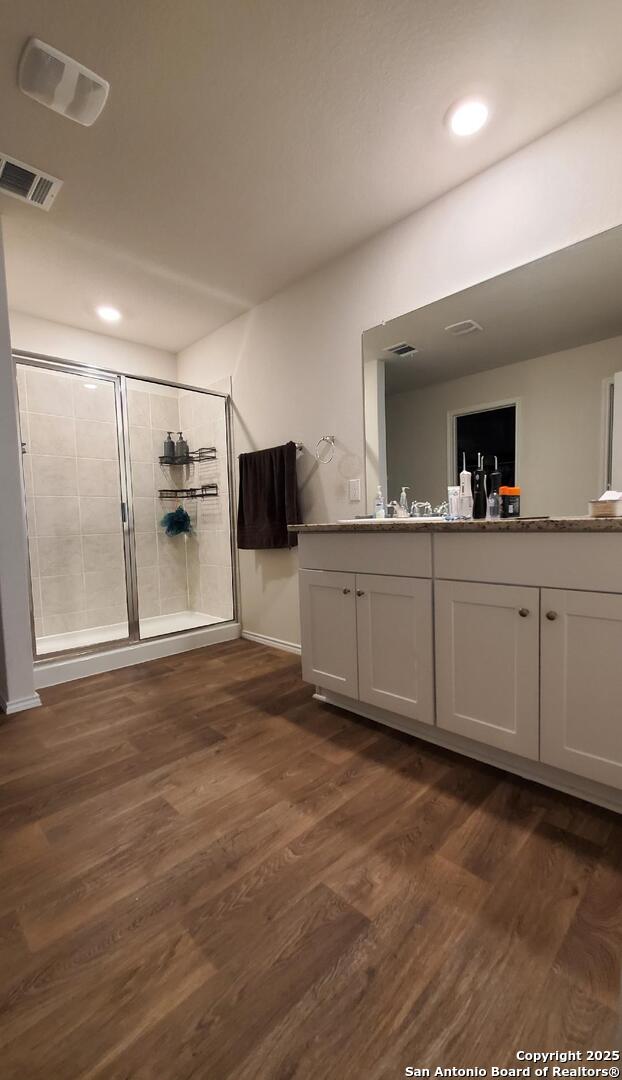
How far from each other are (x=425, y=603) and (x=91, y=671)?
2121 millimetres

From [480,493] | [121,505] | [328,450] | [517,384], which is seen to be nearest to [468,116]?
[517,384]

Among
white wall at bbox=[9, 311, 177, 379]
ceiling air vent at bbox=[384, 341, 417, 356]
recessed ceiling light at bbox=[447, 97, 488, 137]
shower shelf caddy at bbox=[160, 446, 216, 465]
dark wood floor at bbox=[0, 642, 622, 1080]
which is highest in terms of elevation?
recessed ceiling light at bbox=[447, 97, 488, 137]

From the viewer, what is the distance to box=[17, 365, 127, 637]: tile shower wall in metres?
3.15

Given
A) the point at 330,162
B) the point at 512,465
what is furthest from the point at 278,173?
the point at 512,465

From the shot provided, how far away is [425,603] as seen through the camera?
1582 mm

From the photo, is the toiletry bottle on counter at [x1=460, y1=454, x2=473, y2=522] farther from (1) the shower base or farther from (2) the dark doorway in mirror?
(1) the shower base

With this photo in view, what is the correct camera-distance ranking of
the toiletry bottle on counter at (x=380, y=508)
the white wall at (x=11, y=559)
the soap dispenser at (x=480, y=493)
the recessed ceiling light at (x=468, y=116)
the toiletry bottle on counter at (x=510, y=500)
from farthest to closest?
the toiletry bottle on counter at (x=380, y=508) < the white wall at (x=11, y=559) < the soap dispenser at (x=480, y=493) < the toiletry bottle on counter at (x=510, y=500) < the recessed ceiling light at (x=468, y=116)

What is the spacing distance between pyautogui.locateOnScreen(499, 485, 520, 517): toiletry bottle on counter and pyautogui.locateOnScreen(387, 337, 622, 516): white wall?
0.11 ft

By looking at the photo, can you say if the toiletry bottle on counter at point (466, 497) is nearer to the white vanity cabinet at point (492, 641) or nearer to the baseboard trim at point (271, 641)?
the white vanity cabinet at point (492, 641)

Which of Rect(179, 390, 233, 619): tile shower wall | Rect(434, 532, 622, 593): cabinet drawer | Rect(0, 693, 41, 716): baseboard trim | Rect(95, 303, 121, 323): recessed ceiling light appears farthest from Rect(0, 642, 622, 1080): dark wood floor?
Rect(95, 303, 121, 323): recessed ceiling light

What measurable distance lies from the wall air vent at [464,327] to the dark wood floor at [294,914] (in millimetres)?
1790

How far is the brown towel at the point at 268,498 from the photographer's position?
2.73 meters

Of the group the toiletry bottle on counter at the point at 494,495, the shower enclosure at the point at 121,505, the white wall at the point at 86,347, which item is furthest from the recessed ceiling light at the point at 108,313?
the toiletry bottle on counter at the point at 494,495

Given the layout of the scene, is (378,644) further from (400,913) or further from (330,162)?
(330,162)
